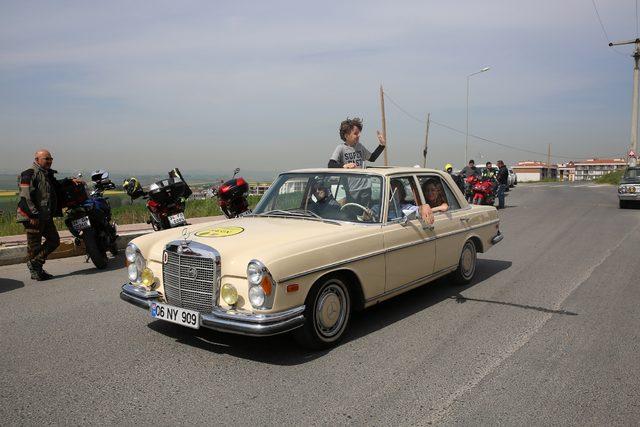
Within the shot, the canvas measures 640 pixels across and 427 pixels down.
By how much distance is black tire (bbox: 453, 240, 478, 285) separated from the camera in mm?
6547

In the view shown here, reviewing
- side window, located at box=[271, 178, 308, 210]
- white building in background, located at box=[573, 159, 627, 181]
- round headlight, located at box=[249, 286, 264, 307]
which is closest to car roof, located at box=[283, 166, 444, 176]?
side window, located at box=[271, 178, 308, 210]

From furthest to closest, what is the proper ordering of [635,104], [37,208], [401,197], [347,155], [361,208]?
1. [635,104]
2. [347,155]
3. [37,208]
4. [401,197]
5. [361,208]

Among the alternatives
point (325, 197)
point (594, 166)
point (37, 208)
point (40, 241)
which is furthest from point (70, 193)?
point (594, 166)

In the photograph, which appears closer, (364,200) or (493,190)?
(364,200)

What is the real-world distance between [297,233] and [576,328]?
9.19ft

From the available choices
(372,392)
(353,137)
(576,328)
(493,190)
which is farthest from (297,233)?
(493,190)

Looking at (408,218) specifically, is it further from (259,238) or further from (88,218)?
(88,218)

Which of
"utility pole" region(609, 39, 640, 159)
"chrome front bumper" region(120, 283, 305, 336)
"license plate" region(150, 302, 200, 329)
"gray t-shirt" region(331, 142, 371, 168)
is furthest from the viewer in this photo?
"utility pole" region(609, 39, 640, 159)

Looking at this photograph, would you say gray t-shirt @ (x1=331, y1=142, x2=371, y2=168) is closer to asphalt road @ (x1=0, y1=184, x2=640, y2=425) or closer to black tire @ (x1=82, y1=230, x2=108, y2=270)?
asphalt road @ (x1=0, y1=184, x2=640, y2=425)

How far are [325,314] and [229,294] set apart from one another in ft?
2.79

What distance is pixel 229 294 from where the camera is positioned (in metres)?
4.09

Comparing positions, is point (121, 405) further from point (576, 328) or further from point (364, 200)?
point (576, 328)

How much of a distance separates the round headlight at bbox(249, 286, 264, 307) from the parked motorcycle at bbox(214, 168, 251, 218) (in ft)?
16.8

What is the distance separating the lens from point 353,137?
7.59 meters
